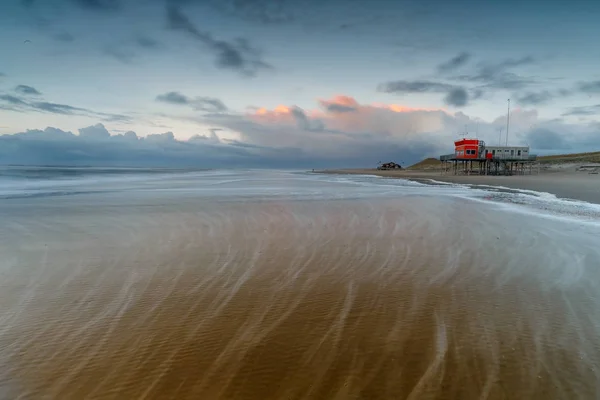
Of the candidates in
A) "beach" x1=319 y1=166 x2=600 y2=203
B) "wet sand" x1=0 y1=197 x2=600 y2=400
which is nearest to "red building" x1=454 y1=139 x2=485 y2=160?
"beach" x1=319 y1=166 x2=600 y2=203

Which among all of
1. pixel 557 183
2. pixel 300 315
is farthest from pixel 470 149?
pixel 300 315

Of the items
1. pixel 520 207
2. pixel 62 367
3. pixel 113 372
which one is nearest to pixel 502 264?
pixel 113 372

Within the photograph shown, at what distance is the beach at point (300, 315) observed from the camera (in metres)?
3.40

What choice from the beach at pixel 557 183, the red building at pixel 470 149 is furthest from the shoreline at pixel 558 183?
the red building at pixel 470 149

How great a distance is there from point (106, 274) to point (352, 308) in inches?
186

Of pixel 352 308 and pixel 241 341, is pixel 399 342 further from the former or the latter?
pixel 241 341

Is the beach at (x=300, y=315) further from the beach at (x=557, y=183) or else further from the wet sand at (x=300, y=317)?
the beach at (x=557, y=183)

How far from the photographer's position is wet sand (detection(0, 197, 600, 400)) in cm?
339

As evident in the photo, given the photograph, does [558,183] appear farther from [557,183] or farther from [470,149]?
[470,149]

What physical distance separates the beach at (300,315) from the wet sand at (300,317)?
0.9 inches

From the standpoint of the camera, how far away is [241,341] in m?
4.12

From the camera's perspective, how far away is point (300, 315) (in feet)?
16.0

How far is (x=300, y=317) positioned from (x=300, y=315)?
0.21 feet

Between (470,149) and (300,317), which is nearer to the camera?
(300,317)
